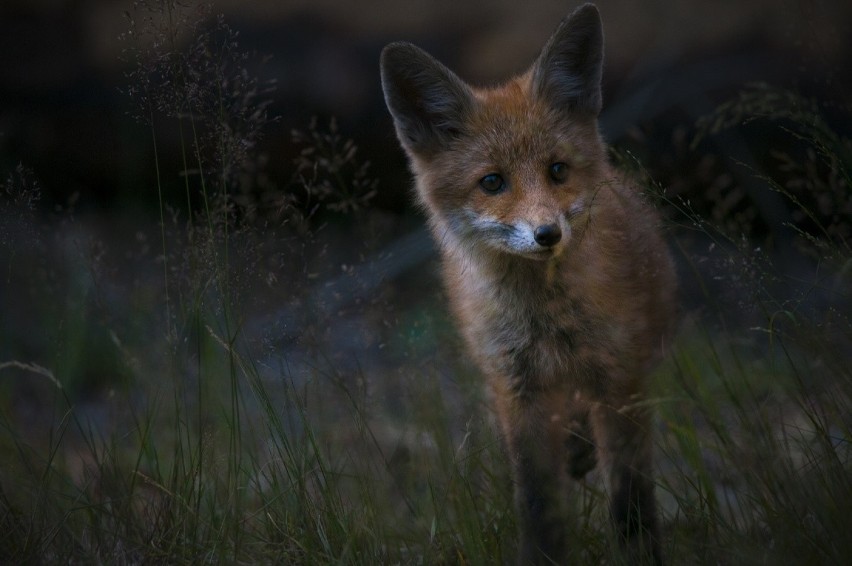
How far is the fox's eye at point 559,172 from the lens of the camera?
2.73m

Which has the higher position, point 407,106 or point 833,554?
point 407,106

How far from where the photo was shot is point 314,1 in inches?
180

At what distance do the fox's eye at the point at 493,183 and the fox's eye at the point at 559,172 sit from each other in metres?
0.15

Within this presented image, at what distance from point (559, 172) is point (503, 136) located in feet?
0.71

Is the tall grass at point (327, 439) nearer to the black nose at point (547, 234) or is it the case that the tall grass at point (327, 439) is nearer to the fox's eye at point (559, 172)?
the black nose at point (547, 234)

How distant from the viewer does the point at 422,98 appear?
295cm

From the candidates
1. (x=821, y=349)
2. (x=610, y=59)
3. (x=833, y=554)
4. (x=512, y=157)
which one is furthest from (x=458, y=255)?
(x=610, y=59)

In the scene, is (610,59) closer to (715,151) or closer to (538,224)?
(715,151)

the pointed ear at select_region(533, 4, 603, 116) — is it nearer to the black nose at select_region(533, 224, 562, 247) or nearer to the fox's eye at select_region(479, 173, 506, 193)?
the fox's eye at select_region(479, 173, 506, 193)

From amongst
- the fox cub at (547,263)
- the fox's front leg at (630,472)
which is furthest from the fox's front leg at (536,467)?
the fox's front leg at (630,472)

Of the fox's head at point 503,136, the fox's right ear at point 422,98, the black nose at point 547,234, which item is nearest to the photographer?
the black nose at point 547,234

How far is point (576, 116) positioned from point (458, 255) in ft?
1.98

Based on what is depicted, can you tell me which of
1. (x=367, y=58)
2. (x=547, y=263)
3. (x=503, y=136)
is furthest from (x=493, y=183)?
(x=367, y=58)

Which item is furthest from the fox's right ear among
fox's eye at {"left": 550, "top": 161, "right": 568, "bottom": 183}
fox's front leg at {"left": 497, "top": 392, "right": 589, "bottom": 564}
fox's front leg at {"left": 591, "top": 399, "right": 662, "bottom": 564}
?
fox's front leg at {"left": 591, "top": 399, "right": 662, "bottom": 564}
